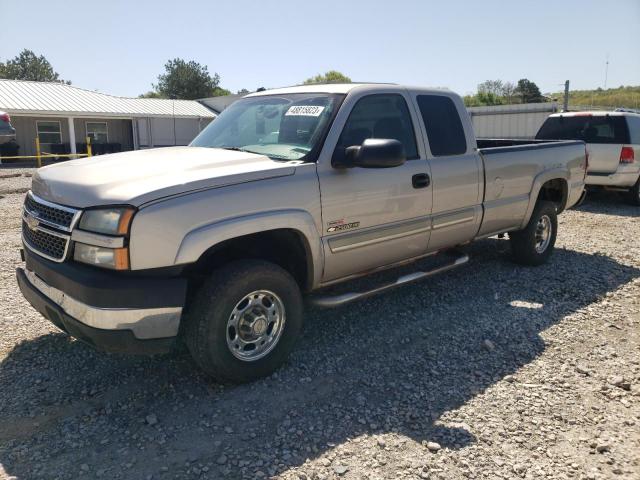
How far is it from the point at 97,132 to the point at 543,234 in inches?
1234

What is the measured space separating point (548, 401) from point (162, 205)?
2763 mm

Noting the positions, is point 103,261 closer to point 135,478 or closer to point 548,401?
point 135,478

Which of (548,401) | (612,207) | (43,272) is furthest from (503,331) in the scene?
(612,207)

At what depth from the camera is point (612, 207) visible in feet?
36.3

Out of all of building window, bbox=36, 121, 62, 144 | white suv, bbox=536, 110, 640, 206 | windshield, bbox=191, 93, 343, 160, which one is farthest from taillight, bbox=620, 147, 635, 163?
building window, bbox=36, 121, 62, 144

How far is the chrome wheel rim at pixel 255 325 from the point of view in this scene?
353 centimetres

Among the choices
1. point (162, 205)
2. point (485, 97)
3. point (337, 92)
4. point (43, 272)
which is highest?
point (485, 97)

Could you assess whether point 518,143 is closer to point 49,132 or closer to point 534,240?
point 534,240

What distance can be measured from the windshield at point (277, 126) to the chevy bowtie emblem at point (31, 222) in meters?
1.53

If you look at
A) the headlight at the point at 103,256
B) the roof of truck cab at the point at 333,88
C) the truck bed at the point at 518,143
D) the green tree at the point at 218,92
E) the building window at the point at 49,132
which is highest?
the green tree at the point at 218,92

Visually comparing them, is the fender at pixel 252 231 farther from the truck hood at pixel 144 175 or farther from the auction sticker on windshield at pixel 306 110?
the auction sticker on windshield at pixel 306 110

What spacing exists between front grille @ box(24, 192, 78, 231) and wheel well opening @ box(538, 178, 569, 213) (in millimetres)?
5458

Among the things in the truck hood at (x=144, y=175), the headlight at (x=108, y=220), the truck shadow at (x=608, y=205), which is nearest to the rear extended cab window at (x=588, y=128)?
the truck shadow at (x=608, y=205)

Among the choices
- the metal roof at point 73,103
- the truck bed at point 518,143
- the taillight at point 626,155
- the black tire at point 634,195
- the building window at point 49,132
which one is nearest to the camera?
the truck bed at point 518,143
